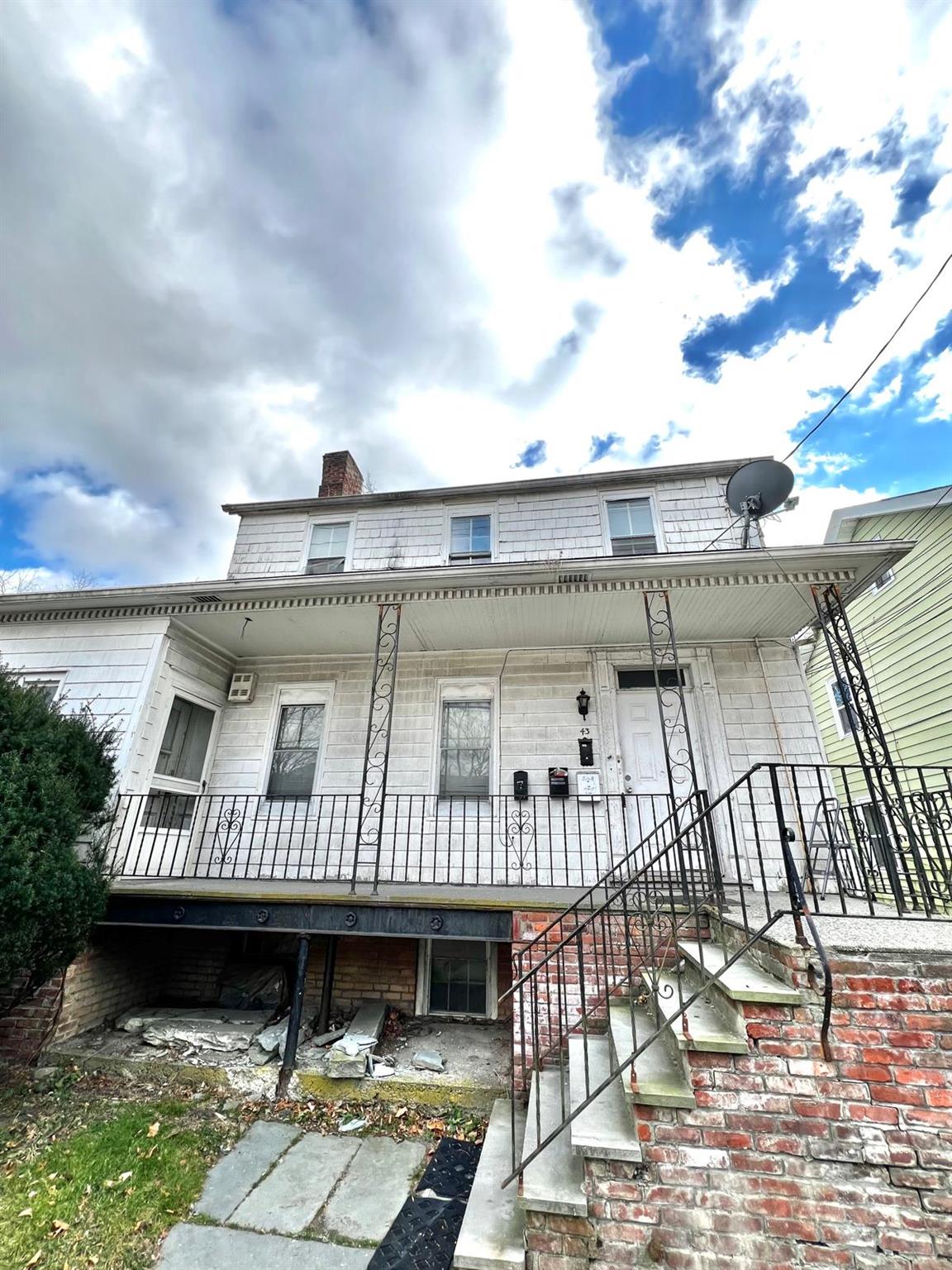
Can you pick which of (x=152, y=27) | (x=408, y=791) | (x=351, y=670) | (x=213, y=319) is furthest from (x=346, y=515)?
(x=152, y=27)

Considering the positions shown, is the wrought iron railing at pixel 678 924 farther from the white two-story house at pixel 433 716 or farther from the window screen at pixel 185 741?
the window screen at pixel 185 741

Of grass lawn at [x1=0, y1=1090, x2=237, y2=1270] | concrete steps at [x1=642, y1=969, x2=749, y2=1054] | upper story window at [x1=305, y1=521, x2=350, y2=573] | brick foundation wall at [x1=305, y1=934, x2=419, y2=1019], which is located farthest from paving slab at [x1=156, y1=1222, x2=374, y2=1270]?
upper story window at [x1=305, y1=521, x2=350, y2=573]

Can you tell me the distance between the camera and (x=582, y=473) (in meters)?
7.16

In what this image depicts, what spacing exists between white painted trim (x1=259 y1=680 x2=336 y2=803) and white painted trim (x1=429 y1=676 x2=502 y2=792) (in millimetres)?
1412

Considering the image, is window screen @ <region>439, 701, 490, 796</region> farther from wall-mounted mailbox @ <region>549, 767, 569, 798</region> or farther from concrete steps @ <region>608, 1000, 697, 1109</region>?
concrete steps @ <region>608, 1000, 697, 1109</region>

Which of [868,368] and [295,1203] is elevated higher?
[868,368]

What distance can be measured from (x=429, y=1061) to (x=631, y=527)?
6306mm

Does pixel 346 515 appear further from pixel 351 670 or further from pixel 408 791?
pixel 408 791

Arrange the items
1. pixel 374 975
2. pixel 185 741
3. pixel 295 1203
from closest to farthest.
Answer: pixel 295 1203 < pixel 374 975 < pixel 185 741

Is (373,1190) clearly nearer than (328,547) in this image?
Yes

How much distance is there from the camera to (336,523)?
25.3 ft

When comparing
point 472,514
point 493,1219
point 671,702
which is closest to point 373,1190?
point 493,1219

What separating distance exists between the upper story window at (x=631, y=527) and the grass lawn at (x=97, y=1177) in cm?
683

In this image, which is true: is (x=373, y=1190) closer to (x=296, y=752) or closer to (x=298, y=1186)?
(x=298, y=1186)
